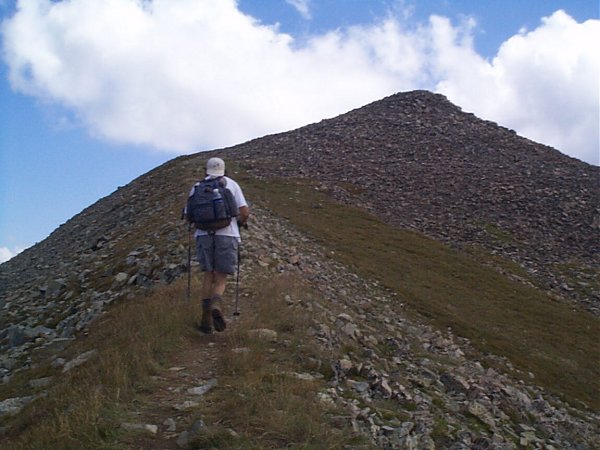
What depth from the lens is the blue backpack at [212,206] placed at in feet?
34.2

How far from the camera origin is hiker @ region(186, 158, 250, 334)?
412 inches

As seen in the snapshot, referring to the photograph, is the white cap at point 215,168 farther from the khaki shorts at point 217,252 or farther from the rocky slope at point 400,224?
the rocky slope at point 400,224

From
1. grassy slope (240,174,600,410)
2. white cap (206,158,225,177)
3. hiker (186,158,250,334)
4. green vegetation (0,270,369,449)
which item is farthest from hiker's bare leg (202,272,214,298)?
grassy slope (240,174,600,410)

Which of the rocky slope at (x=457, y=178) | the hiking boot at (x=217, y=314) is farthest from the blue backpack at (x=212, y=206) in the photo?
the rocky slope at (x=457, y=178)

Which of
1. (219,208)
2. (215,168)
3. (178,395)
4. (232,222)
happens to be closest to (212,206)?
(219,208)

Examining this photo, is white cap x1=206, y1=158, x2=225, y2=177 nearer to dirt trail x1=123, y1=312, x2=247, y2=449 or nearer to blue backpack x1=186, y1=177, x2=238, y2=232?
blue backpack x1=186, y1=177, x2=238, y2=232

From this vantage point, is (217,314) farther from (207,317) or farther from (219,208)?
(219,208)

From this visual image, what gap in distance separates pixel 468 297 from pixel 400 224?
44.1ft

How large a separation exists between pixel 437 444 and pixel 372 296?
54.9 feet

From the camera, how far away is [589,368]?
930 inches

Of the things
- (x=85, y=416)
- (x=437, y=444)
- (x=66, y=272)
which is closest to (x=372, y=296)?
(x=66, y=272)

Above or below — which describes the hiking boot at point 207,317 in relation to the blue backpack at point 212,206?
below

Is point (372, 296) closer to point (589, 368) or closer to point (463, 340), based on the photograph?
point (463, 340)

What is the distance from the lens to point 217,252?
1059 centimetres
